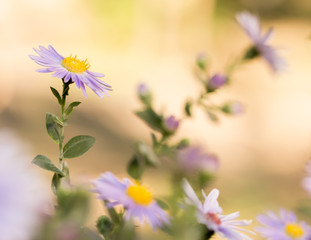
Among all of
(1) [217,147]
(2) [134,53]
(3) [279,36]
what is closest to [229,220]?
(1) [217,147]

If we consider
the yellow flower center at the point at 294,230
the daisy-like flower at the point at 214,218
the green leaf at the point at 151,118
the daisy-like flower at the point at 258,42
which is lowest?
the daisy-like flower at the point at 214,218

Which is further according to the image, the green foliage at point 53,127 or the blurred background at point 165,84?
the blurred background at point 165,84

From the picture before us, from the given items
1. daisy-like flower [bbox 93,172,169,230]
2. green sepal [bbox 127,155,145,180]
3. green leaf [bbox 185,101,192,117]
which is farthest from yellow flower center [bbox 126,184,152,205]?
green leaf [bbox 185,101,192,117]

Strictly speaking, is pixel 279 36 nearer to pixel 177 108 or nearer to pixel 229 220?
pixel 177 108

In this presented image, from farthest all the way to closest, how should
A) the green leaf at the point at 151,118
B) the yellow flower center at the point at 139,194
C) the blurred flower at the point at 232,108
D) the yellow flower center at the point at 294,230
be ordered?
the blurred flower at the point at 232,108 < the green leaf at the point at 151,118 < the yellow flower center at the point at 294,230 < the yellow flower center at the point at 139,194

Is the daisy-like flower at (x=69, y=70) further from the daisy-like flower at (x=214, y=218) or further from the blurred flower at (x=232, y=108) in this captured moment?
the blurred flower at (x=232, y=108)

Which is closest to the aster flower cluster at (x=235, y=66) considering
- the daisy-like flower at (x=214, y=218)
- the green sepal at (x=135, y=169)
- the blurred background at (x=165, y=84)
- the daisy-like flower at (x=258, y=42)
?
the daisy-like flower at (x=258, y=42)

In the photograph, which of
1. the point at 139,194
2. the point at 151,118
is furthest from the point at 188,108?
the point at 139,194
